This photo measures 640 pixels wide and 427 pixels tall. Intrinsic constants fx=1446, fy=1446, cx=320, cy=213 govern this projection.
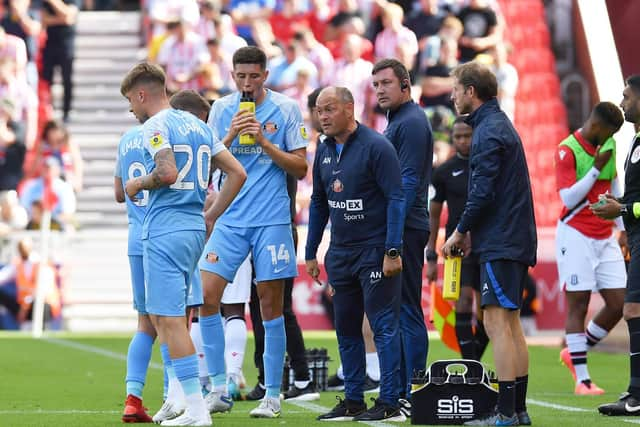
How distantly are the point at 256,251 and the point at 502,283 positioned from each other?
5.76 feet

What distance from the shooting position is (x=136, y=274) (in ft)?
29.1

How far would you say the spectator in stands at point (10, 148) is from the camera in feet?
79.2

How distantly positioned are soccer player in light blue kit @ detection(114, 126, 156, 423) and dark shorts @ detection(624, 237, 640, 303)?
10.4 ft

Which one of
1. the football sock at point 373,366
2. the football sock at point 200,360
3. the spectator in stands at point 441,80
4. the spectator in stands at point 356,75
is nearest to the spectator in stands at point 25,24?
the spectator in stands at point 356,75

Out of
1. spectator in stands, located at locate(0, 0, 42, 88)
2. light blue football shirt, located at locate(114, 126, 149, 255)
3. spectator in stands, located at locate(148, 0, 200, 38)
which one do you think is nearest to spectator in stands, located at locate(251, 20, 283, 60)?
spectator in stands, located at locate(148, 0, 200, 38)

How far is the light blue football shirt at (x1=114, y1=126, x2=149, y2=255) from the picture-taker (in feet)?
28.6

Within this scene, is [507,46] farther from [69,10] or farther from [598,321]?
[598,321]

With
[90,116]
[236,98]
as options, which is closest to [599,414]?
[236,98]

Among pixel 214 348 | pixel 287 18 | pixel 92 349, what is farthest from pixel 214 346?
pixel 287 18

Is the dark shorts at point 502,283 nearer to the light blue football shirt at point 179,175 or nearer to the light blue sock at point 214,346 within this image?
the light blue football shirt at point 179,175

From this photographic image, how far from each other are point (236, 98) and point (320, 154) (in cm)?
80

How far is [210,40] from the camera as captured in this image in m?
Answer: 25.2

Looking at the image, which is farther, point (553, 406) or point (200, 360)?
point (200, 360)

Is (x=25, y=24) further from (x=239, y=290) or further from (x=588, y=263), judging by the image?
(x=588, y=263)
